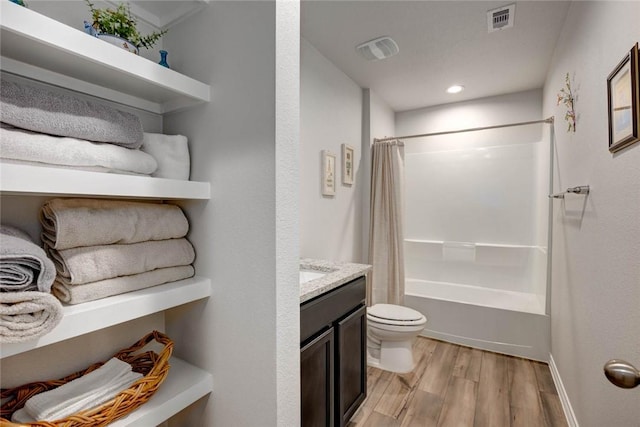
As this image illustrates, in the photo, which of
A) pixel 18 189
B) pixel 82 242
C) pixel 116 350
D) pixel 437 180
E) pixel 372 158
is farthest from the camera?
pixel 437 180

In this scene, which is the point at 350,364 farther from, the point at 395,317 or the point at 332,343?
the point at 395,317

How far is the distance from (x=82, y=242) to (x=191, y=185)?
1.11 feet

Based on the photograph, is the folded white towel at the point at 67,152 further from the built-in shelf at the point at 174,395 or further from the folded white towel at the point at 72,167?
the built-in shelf at the point at 174,395

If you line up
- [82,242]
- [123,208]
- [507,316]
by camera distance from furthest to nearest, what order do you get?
[507,316]
[123,208]
[82,242]

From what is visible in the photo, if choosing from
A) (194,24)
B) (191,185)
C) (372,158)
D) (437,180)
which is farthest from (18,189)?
(437,180)

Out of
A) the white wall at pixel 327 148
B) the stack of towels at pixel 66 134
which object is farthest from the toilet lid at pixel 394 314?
the stack of towels at pixel 66 134

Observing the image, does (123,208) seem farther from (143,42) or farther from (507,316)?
(507,316)

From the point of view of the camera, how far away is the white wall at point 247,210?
0.93 m

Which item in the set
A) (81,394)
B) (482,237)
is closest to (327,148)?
(81,394)

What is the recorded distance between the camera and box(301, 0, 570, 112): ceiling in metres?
1.84

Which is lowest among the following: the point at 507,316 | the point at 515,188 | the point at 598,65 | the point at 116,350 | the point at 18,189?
the point at 507,316

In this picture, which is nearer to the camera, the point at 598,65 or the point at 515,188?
the point at 598,65

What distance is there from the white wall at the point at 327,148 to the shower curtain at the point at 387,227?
0.16m

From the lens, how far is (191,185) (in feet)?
3.30
